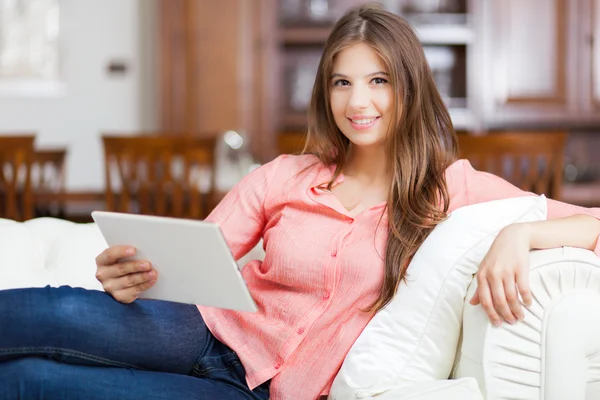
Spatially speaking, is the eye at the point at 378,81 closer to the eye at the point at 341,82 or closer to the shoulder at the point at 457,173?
the eye at the point at 341,82

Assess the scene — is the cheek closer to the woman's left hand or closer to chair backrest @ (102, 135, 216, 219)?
the woman's left hand

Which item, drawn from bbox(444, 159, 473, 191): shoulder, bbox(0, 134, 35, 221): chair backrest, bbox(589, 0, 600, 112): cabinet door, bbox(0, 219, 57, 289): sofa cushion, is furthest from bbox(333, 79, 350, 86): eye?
bbox(589, 0, 600, 112): cabinet door

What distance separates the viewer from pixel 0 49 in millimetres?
4480

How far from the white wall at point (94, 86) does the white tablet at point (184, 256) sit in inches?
128

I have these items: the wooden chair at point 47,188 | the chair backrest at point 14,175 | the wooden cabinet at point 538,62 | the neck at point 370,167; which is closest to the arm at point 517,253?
the neck at point 370,167

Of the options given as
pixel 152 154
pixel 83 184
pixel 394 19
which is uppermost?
pixel 394 19

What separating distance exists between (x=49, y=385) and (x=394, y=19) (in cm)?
90

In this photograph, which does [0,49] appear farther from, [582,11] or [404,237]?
[404,237]

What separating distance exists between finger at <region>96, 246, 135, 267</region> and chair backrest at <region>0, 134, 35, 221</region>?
1.57 meters

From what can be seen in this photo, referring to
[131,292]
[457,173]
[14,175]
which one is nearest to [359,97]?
[457,173]

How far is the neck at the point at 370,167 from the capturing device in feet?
5.25

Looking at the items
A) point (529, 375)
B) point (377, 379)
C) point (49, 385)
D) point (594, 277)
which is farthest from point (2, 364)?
point (594, 277)

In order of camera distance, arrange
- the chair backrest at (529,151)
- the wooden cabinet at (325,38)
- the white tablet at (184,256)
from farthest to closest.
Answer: the wooden cabinet at (325,38) → the chair backrest at (529,151) → the white tablet at (184,256)

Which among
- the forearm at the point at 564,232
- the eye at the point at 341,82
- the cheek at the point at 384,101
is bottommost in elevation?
the forearm at the point at 564,232
